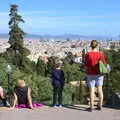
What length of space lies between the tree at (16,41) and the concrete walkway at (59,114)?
50.9 metres

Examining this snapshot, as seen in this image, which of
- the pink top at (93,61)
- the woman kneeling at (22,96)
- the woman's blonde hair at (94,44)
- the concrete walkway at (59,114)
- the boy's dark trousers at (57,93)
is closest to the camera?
the concrete walkway at (59,114)

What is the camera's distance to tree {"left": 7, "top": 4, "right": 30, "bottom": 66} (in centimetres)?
6336

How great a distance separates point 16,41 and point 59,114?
54422mm

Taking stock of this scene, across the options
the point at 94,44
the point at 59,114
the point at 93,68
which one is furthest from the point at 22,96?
the point at 94,44

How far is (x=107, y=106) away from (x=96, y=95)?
0.35 m

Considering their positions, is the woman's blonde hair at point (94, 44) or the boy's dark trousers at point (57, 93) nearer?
the woman's blonde hair at point (94, 44)

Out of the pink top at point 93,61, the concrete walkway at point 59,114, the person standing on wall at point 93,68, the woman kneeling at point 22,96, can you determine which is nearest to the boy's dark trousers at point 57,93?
the concrete walkway at point 59,114

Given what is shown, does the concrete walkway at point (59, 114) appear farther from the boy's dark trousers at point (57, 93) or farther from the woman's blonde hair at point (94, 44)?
the woman's blonde hair at point (94, 44)

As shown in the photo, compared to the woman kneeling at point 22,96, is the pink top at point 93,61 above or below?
above

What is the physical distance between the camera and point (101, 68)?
10.2 meters

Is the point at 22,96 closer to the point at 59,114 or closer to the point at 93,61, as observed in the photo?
the point at 59,114

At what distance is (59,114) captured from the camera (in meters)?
10.5

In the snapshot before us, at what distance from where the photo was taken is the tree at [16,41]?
6336 cm

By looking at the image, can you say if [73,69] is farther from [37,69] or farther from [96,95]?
[96,95]
